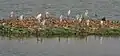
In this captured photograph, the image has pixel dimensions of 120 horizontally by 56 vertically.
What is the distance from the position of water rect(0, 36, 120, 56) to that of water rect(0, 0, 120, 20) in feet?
24.0

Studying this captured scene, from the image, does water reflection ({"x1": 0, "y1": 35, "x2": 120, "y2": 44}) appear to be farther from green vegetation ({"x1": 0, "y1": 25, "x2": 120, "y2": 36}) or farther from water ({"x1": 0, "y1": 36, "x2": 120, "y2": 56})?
green vegetation ({"x1": 0, "y1": 25, "x2": 120, "y2": 36})

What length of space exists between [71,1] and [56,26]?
1389cm

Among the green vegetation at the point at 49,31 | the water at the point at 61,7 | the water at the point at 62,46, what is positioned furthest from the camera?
the water at the point at 61,7

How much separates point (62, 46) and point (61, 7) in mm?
12008

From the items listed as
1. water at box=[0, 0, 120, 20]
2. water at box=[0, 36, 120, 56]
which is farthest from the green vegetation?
water at box=[0, 0, 120, 20]

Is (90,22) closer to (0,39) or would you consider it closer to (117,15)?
(0,39)

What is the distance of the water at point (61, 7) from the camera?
3703 centimetres

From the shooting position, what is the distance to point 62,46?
1078 inches

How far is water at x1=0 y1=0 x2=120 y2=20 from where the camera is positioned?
37.0 meters

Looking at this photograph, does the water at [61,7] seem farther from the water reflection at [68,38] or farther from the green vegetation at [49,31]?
the water reflection at [68,38]

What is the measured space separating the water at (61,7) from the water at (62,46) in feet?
24.0

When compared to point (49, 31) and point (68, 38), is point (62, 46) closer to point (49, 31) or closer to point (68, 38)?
point (68, 38)

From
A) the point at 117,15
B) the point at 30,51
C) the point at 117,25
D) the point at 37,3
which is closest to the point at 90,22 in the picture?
the point at 117,25

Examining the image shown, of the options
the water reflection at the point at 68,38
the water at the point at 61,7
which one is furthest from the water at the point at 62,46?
the water at the point at 61,7
